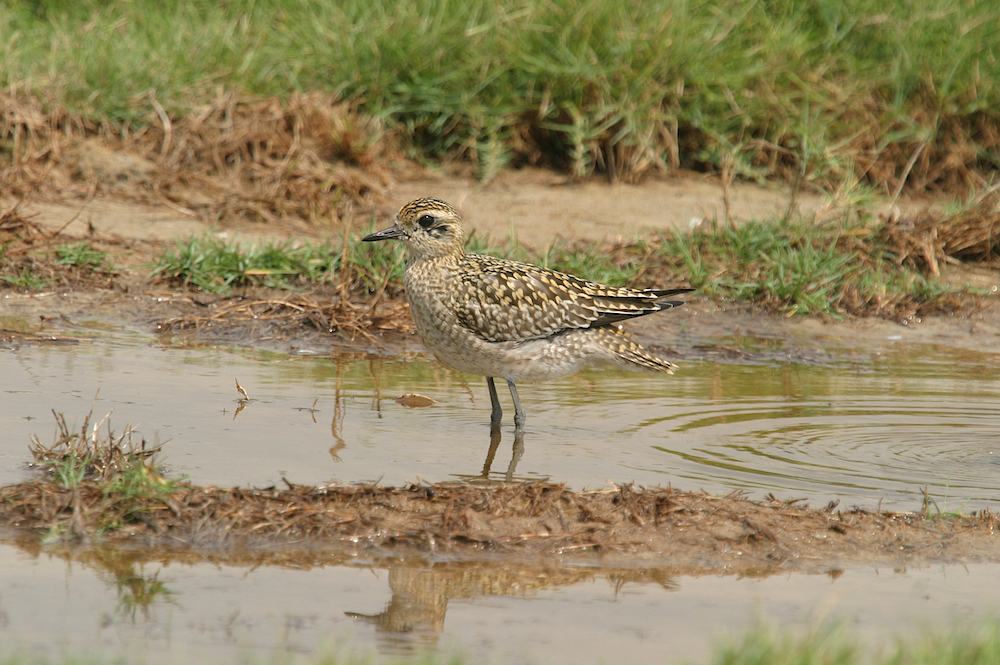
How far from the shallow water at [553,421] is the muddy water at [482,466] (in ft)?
0.07

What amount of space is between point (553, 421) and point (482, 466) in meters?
1.10

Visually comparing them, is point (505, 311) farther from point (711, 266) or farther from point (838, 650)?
point (838, 650)

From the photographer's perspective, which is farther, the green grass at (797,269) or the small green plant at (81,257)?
the green grass at (797,269)

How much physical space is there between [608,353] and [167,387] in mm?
2519

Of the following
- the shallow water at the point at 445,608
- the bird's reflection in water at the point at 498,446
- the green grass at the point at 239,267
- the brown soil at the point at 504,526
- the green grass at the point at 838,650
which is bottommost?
the shallow water at the point at 445,608

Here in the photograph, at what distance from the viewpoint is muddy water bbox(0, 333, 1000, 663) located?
3.95 meters

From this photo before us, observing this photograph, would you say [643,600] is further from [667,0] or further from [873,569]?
[667,0]

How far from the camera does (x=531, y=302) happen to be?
7.07m

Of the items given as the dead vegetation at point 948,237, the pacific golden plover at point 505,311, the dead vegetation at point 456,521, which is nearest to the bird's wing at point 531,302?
the pacific golden plover at point 505,311

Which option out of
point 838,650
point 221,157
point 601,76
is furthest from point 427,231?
point 838,650

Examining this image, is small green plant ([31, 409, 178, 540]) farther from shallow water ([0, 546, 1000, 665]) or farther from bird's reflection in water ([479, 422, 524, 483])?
bird's reflection in water ([479, 422, 524, 483])

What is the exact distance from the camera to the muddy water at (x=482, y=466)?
3949 millimetres

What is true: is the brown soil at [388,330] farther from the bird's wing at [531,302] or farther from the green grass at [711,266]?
the bird's wing at [531,302]

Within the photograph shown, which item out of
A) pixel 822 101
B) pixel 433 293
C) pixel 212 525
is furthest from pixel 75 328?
pixel 822 101
